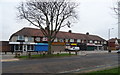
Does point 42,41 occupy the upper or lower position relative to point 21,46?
upper

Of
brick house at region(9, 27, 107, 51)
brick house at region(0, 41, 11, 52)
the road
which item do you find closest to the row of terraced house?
brick house at region(9, 27, 107, 51)

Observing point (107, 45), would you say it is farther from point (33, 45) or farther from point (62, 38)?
point (33, 45)

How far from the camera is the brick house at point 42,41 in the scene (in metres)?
42.0

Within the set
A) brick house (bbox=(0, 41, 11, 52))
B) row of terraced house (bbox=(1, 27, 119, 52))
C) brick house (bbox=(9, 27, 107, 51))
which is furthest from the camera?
brick house (bbox=(9, 27, 107, 51))

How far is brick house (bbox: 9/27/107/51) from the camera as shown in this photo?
138 feet

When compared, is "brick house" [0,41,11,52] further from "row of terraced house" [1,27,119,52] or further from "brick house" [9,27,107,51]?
"brick house" [9,27,107,51]

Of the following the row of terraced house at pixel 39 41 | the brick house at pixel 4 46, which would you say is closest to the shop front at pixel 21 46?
the row of terraced house at pixel 39 41

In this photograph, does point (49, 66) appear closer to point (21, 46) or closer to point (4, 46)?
point (21, 46)

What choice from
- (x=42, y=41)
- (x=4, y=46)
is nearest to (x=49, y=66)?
(x=4, y=46)

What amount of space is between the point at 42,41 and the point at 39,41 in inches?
47.1

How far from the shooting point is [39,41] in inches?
1844

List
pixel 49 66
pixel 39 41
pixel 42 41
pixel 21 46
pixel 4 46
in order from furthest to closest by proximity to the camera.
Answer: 1. pixel 42 41
2. pixel 39 41
3. pixel 21 46
4. pixel 4 46
5. pixel 49 66

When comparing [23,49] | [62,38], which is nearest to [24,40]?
[23,49]

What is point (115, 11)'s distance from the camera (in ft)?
46.2
